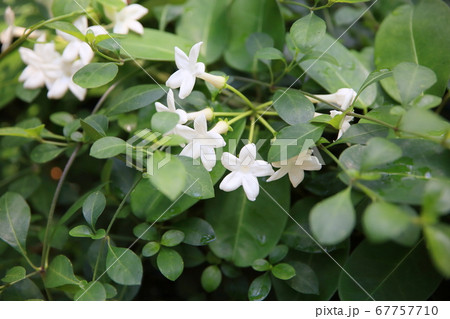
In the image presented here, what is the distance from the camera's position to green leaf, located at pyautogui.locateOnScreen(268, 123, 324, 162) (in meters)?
0.64

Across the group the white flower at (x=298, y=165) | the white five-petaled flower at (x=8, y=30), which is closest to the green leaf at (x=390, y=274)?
the white flower at (x=298, y=165)

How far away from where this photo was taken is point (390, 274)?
28.9 inches

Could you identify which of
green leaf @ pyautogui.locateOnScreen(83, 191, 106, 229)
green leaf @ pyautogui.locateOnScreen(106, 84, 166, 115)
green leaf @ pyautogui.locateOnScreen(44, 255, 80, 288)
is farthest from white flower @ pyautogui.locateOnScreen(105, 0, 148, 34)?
green leaf @ pyautogui.locateOnScreen(44, 255, 80, 288)

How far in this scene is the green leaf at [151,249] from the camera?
2.35 feet

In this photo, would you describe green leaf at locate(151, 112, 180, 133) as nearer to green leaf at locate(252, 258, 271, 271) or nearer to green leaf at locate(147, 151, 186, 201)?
green leaf at locate(147, 151, 186, 201)

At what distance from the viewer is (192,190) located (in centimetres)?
66

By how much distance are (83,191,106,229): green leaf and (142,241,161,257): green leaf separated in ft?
0.32

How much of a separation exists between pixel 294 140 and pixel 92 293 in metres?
0.42

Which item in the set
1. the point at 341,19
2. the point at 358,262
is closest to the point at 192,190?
the point at 358,262

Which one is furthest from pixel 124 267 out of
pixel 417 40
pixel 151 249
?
pixel 417 40

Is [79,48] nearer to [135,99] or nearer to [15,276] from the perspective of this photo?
[135,99]

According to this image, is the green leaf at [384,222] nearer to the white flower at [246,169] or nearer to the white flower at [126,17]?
the white flower at [246,169]

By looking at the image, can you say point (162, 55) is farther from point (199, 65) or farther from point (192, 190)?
point (192, 190)
